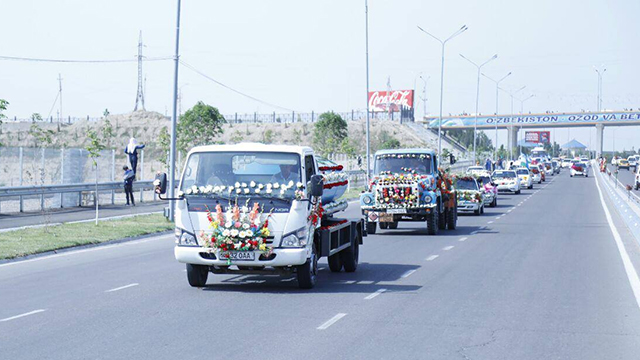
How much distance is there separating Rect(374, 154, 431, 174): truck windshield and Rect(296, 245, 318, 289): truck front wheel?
13217 millimetres

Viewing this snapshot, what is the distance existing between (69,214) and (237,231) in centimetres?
2044

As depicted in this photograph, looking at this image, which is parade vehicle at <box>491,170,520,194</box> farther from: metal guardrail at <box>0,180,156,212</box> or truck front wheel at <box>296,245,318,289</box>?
truck front wheel at <box>296,245,318,289</box>

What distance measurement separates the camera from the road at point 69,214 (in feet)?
93.1

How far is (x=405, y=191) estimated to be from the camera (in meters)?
26.4

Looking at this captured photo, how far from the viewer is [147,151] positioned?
127 metres

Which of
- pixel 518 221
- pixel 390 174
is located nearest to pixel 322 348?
pixel 390 174

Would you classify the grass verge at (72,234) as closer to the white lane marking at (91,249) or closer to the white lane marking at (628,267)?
the white lane marking at (91,249)

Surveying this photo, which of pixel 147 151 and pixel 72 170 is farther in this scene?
pixel 147 151

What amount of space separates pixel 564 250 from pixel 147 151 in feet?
357

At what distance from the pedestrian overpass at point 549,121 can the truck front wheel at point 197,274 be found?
12337cm

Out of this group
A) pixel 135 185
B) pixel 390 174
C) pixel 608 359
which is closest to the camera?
pixel 608 359

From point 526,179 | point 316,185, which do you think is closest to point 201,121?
point 526,179

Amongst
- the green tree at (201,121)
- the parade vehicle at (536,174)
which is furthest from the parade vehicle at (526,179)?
the green tree at (201,121)

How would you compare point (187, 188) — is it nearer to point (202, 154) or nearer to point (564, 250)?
point (202, 154)
